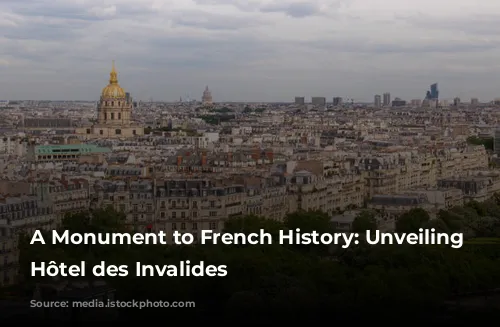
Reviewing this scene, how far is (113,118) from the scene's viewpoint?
110 meters

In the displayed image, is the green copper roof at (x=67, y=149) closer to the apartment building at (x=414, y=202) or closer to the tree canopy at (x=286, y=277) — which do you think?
the apartment building at (x=414, y=202)

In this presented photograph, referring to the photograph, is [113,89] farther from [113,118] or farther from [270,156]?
[270,156]

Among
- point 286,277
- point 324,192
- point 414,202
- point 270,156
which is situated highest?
point 270,156

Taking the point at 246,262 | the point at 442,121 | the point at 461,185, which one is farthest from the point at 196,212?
the point at 442,121

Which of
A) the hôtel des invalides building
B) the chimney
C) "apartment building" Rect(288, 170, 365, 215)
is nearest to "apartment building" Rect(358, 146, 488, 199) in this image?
"apartment building" Rect(288, 170, 365, 215)

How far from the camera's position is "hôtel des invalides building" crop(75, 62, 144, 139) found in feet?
354

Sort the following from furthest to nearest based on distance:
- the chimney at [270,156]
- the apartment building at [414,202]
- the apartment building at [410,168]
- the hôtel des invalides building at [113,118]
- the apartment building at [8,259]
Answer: the hôtel des invalides building at [113,118], the chimney at [270,156], the apartment building at [410,168], the apartment building at [414,202], the apartment building at [8,259]

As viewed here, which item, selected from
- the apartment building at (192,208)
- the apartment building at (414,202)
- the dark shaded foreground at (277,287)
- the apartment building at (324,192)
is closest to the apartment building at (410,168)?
the apartment building at (324,192)

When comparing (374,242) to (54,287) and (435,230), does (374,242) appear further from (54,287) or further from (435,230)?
(54,287)

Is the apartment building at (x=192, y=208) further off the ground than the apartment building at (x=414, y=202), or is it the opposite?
the apartment building at (x=192, y=208)

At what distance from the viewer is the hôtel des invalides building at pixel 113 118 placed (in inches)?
4245

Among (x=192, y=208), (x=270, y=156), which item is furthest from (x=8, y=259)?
(x=270, y=156)

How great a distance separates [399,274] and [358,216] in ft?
37.6

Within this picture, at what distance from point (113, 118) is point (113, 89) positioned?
12.8ft
